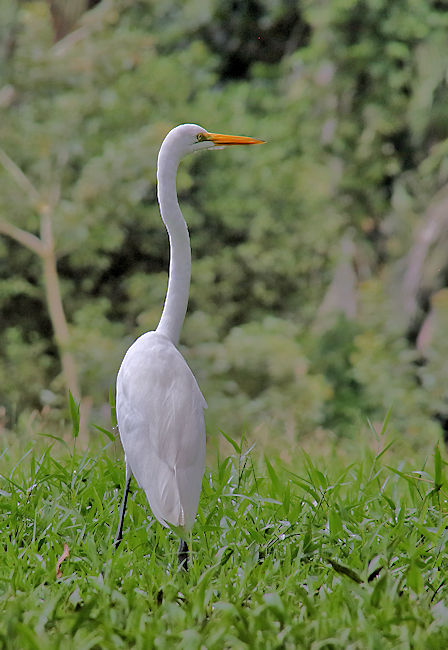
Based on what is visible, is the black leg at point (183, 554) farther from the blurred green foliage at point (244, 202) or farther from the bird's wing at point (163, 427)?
the blurred green foliage at point (244, 202)

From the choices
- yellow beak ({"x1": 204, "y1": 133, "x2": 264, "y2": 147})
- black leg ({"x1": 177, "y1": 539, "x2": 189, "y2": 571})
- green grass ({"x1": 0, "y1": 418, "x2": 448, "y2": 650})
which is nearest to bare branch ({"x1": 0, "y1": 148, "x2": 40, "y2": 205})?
green grass ({"x1": 0, "y1": 418, "x2": 448, "y2": 650})

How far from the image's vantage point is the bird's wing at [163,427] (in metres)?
2.21

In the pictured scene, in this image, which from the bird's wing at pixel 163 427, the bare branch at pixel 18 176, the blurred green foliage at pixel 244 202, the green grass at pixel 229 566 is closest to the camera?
the green grass at pixel 229 566

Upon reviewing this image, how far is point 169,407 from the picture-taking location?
2340mm

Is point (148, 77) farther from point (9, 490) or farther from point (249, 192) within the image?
point (9, 490)

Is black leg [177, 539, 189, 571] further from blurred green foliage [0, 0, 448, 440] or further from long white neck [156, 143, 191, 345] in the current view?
blurred green foliage [0, 0, 448, 440]

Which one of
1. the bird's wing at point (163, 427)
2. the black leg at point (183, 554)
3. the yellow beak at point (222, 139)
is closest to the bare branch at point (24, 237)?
the yellow beak at point (222, 139)

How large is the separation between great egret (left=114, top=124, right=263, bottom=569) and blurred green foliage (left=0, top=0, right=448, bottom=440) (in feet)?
18.1

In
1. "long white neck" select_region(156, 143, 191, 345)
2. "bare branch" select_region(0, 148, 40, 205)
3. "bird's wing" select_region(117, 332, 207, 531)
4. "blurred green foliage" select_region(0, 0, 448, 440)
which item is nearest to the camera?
"bird's wing" select_region(117, 332, 207, 531)

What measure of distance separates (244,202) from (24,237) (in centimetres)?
246

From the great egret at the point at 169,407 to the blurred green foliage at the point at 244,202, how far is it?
18.1 feet

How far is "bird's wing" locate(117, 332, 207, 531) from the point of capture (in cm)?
221

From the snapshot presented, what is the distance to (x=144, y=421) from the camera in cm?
233

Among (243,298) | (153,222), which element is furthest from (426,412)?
(153,222)
